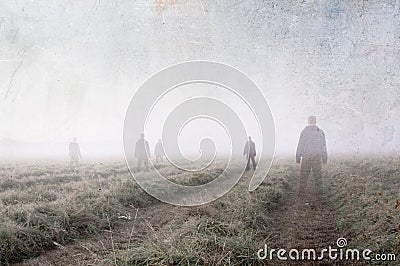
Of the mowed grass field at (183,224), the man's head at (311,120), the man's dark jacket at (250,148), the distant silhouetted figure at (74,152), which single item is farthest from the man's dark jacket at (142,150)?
the man's head at (311,120)

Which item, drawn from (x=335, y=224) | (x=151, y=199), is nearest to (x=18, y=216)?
(x=151, y=199)

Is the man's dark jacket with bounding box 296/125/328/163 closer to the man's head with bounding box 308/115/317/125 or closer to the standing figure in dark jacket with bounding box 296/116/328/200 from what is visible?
the standing figure in dark jacket with bounding box 296/116/328/200

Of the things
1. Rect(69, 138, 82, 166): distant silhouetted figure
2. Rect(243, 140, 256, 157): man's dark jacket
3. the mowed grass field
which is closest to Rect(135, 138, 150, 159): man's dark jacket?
Rect(243, 140, 256, 157): man's dark jacket

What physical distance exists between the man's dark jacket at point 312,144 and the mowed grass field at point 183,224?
3.83 feet

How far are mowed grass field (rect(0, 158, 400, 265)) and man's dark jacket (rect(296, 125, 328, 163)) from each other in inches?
46.0

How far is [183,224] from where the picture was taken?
5.58m

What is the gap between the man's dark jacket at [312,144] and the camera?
7.83 meters

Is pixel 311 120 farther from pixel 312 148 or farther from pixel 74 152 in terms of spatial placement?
pixel 74 152

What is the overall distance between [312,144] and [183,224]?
4.13m

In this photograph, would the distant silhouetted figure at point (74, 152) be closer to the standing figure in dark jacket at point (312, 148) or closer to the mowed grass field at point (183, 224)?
the mowed grass field at point (183, 224)


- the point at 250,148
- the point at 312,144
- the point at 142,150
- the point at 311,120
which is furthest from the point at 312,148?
the point at 142,150

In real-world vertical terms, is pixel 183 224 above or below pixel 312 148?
below

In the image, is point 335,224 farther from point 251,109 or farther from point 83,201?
point 83,201

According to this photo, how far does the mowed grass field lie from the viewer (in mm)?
4055
